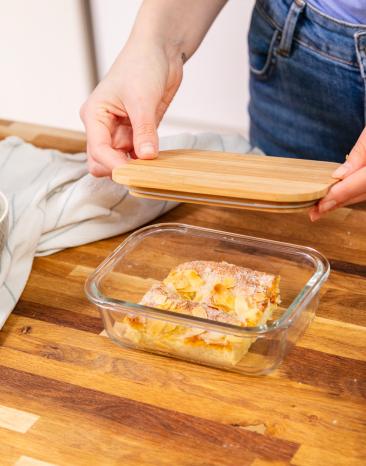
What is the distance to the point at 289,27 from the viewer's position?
121cm

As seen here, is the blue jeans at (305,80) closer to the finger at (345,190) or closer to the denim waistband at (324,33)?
the denim waistband at (324,33)

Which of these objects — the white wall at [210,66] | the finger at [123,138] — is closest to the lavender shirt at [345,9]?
the finger at [123,138]

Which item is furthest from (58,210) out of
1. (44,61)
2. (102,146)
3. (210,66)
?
(44,61)

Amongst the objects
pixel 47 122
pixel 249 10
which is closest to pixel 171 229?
pixel 249 10

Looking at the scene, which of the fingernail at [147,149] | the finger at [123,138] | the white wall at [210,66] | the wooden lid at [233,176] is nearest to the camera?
the wooden lid at [233,176]

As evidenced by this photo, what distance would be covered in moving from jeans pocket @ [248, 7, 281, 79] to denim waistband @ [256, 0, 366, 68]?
2cm

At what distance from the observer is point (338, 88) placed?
47.8 inches

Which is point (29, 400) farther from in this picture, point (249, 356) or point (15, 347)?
point (249, 356)

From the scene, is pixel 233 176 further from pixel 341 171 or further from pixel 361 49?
pixel 361 49

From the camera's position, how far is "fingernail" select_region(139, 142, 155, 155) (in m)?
0.94

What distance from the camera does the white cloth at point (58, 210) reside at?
1020 millimetres

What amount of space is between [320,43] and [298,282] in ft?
1.53

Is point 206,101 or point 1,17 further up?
point 1,17

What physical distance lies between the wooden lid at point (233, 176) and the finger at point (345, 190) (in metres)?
0.01
